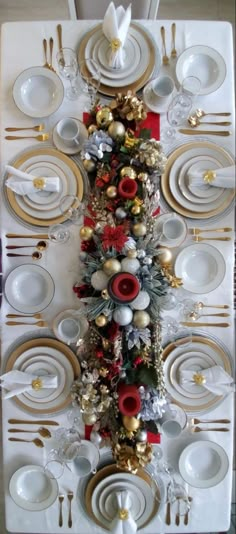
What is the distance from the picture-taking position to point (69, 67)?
57.2 inches

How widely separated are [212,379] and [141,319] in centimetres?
38

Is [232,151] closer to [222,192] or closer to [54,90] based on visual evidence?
[222,192]

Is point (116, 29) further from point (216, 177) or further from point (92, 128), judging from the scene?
point (216, 177)

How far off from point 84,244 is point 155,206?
0.26 m

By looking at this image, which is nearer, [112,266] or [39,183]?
[112,266]

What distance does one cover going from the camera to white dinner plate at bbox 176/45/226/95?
150 cm

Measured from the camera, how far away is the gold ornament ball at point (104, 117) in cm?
137

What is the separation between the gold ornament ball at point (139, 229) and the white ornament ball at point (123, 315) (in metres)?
0.23

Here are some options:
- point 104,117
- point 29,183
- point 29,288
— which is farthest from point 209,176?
point 29,288

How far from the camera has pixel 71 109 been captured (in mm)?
1507

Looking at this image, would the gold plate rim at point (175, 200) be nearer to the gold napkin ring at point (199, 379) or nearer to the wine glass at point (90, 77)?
the wine glass at point (90, 77)

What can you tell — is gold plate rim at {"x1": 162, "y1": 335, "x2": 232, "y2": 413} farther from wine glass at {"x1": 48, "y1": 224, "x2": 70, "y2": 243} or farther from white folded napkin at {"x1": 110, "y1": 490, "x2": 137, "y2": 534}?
wine glass at {"x1": 48, "y1": 224, "x2": 70, "y2": 243}

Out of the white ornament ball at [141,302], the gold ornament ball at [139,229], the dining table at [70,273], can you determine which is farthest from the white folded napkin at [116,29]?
the white ornament ball at [141,302]

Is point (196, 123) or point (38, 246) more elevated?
point (196, 123)
